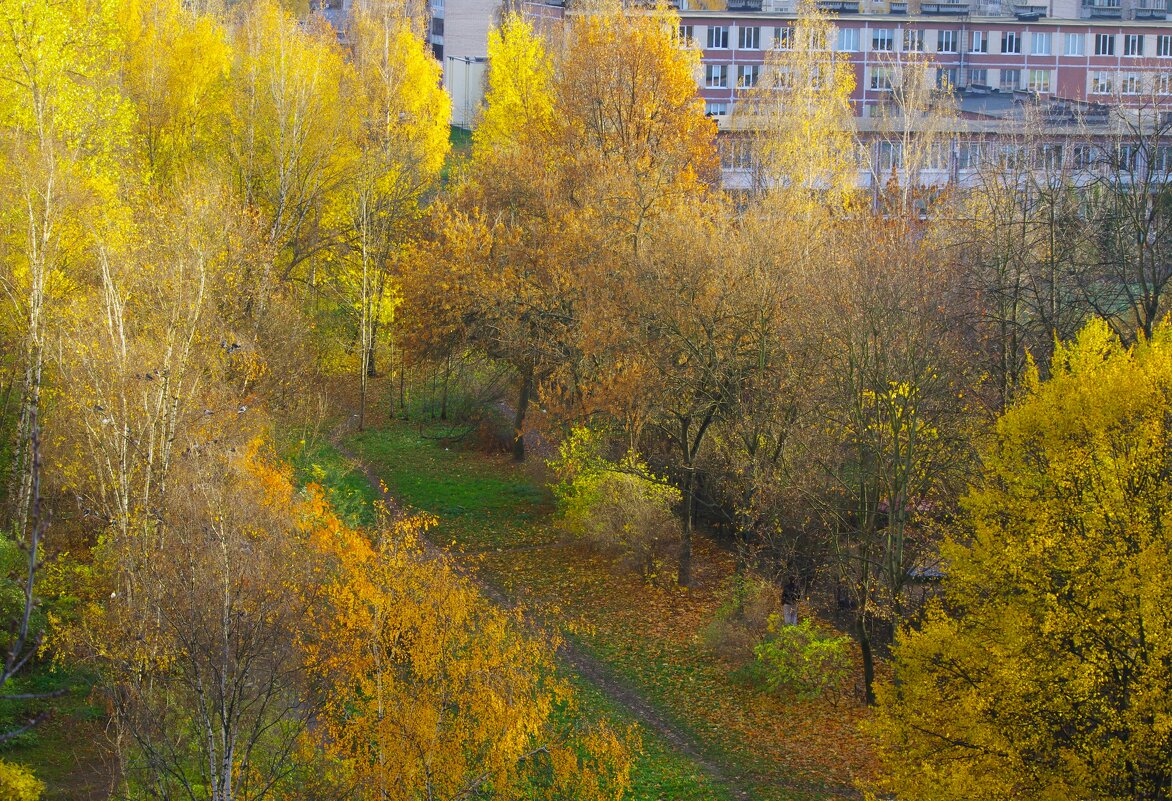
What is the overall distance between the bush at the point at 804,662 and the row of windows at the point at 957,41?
56.5 meters

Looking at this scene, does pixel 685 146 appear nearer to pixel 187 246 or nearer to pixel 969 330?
pixel 969 330

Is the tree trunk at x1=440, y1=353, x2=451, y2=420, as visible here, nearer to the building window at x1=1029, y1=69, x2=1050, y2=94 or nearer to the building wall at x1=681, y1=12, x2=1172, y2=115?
the building wall at x1=681, y1=12, x2=1172, y2=115

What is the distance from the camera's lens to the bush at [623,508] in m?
28.0

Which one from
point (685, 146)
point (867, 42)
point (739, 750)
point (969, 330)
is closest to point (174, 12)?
point (685, 146)

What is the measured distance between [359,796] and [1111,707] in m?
10.2

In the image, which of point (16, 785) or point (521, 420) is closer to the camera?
point (16, 785)

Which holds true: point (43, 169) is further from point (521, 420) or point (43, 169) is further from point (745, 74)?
point (745, 74)

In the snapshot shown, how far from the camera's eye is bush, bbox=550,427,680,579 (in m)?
28.0

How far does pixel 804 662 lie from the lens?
880 inches

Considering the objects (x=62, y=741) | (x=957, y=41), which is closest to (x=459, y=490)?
(x=62, y=741)

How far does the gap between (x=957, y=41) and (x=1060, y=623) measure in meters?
67.1

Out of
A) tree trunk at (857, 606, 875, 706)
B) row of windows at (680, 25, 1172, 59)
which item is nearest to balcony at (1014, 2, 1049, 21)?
row of windows at (680, 25, 1172, 59)

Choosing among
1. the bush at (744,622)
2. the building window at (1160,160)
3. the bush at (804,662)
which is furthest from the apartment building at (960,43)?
the bush at (804,662)

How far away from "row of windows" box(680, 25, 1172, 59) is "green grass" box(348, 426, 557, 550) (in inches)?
1718
